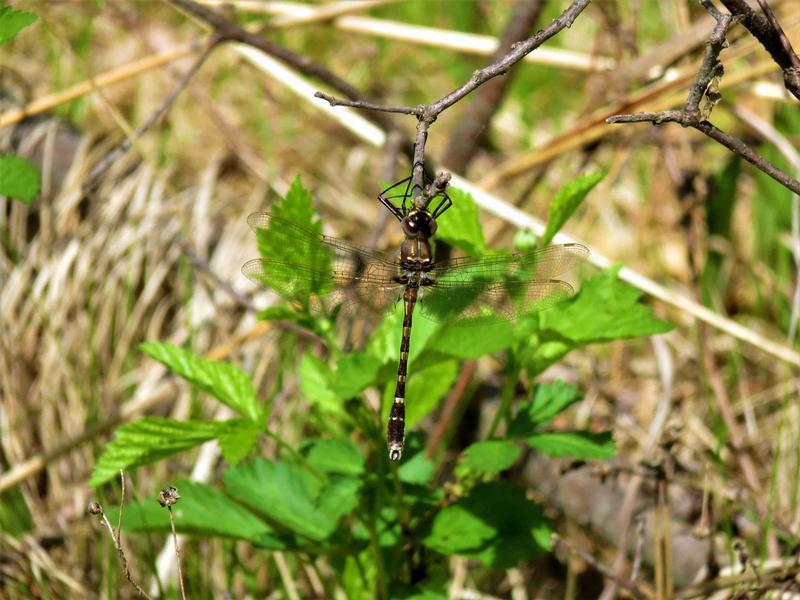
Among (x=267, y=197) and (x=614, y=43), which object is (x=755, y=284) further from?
(x=267, y=197)

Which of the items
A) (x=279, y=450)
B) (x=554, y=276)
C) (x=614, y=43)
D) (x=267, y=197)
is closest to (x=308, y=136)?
(x=267, y=197)

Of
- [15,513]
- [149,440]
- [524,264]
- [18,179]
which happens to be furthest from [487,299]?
[15,513]

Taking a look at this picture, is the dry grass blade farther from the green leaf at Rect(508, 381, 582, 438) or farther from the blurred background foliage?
the green leaf at Rect(508, 381, 582, 438)

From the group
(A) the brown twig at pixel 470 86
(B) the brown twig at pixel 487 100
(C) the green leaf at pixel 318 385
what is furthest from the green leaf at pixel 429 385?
(B) the brown twig at pixel 487 100

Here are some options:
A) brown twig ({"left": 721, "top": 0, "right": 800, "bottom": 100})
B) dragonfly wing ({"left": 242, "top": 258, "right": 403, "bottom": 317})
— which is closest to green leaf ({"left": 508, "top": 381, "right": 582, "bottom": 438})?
dragonfly wing ({"left": 242, "top": 258, "right": 403, "bottom": 317})

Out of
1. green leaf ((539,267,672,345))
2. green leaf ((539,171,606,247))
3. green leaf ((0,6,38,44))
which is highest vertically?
green leaf ((0,6,38,44))

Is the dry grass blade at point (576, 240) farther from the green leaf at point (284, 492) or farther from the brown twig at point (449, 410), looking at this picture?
the green leaf at point (284, 492)
